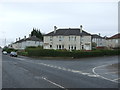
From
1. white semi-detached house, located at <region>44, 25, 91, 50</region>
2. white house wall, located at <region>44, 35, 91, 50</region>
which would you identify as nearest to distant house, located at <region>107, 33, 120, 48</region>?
white semi-detached house, located at <region>44, 25, 91, 50</region>

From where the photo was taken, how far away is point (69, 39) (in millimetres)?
75500

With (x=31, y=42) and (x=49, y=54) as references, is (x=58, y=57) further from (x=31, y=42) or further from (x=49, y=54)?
(x=31, y=42)

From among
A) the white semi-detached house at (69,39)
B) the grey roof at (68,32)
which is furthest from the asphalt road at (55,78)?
the grey roof at (68,32)

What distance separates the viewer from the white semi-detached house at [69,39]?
244 feet

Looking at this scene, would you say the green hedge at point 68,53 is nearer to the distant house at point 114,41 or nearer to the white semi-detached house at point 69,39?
the white semi-detached house at point 69,39

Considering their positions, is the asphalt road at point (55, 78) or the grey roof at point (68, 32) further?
the grey roof at point (68, 32)

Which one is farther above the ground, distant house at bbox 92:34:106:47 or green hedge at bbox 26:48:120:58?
distant house at bbox 92:34:106:47

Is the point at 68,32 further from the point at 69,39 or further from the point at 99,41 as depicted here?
the point at 99,41

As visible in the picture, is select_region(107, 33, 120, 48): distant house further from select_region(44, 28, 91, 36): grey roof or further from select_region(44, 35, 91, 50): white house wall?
select_region(44, 28, 91, 36): grey roof

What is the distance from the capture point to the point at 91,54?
2076 inches

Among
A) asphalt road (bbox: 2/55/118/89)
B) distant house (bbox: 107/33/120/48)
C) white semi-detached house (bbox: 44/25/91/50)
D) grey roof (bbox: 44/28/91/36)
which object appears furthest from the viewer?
distant house (bbox: 107/33/120/48)

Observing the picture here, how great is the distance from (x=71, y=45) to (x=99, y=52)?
71.6ft

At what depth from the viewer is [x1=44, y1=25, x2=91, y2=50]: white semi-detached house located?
74.4 m

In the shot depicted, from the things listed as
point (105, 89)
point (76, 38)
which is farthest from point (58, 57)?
point (105, 89)
